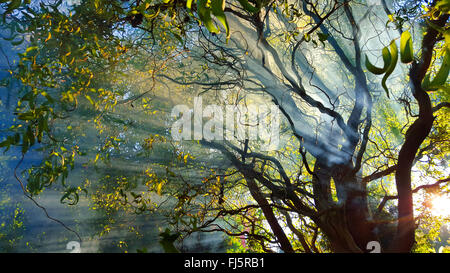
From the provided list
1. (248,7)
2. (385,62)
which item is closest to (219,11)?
(248,7)

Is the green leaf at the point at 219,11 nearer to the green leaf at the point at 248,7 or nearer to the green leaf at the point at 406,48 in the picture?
the green leaf at the point at 248,7

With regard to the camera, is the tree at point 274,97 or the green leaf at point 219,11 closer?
the green leaf at point 219,11

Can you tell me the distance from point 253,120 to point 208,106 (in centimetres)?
62

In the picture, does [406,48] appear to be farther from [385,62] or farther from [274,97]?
[274,97]

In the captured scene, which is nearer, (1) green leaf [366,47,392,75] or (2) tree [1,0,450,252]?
(1) green leaf [366,47,392,75]

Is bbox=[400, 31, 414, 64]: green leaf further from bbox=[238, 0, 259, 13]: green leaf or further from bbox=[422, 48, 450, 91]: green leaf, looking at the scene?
bbox=[238, 0, 259, 13]: green leaf

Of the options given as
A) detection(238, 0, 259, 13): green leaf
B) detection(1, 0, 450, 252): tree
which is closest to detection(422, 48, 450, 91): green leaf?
detection(1, 0, 450, 252): tree

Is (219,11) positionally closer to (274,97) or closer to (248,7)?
(248,7)

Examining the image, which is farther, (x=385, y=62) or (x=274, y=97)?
(x=274, y=97)

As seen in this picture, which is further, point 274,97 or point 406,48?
point 274,97

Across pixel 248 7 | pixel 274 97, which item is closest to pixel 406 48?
pixel 248 7

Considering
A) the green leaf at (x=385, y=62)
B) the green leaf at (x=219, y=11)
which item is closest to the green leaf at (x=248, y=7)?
the green leaf at (x=219, y=11)

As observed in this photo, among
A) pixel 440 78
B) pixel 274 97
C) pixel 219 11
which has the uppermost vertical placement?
pixel 274 97

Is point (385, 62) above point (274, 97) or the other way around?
the other way around
